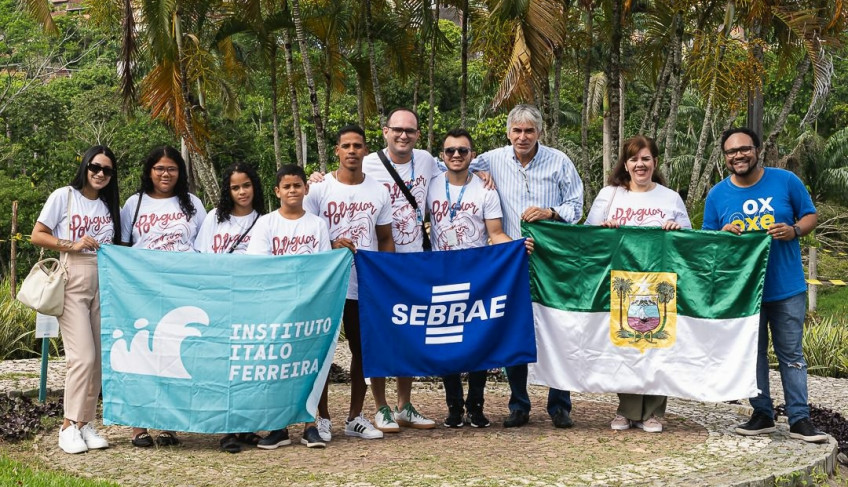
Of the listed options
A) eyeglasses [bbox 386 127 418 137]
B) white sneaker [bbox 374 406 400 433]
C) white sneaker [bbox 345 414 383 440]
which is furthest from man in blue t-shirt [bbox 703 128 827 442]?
white sneaker [bbox 345 414 383 440]

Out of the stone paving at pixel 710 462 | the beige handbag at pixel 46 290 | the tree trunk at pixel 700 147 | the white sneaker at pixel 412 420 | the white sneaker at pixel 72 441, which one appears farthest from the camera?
the tree trunk at pixel 700 147

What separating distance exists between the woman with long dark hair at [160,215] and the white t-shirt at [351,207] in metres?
0.90

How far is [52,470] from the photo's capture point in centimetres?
649

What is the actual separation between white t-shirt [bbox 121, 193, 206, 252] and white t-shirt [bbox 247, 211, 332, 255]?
0.58 metres

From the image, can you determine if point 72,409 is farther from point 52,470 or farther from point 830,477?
point 830,477

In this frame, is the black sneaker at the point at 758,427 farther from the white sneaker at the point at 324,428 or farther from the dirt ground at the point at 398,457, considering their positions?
the white sneaker at the point at 324,428

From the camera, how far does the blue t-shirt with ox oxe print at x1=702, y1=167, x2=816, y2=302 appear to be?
716 centimetres

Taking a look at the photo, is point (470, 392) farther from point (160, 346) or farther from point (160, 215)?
point (160, 215)

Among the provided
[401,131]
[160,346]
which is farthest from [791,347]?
[160,346]

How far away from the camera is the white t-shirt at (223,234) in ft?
23.2

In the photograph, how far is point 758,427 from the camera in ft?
24.5

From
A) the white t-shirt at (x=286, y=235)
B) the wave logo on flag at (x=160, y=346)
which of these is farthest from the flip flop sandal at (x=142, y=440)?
the white t-shirt at (x=286, y=235)

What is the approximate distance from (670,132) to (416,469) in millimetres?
13961

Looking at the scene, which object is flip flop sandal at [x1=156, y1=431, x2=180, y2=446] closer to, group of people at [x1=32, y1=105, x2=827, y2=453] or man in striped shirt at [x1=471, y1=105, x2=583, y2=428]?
group of people at [x1=32, y1=105, x2=827, y2=453]
